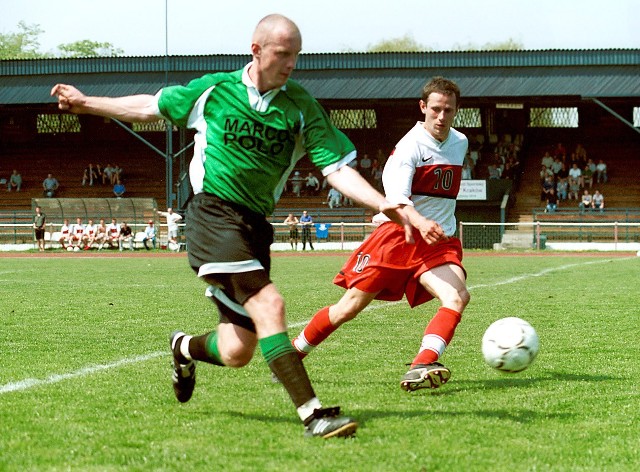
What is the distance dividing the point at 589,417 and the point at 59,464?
273 cm

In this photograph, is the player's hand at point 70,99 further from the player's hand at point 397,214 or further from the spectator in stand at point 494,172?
the spectator in stand at point 494,172

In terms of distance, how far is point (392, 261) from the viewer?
6.64 metres

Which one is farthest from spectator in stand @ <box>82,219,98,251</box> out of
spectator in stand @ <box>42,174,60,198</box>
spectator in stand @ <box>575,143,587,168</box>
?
spectator in stand @ <box>575,143,587,168</box>

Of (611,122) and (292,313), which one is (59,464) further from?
(611,122)

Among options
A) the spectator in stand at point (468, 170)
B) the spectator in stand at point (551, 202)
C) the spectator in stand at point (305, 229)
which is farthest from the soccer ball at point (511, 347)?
the spectator in stand at point (468, 170)

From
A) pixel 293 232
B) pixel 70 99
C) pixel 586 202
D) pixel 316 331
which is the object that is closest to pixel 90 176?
pixel 293 232

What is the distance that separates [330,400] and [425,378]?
567 millimetres

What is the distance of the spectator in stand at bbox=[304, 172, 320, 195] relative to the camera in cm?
4253

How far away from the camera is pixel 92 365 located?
23.8 feet

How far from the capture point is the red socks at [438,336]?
620cm

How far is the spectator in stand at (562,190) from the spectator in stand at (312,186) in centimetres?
991

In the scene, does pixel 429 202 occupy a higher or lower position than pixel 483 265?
higher

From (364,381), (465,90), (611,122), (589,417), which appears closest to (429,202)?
(364,381)

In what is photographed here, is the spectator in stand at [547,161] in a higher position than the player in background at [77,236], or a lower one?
higher
